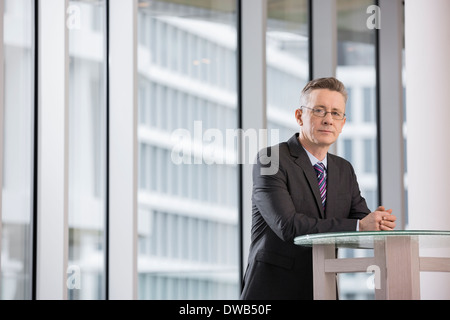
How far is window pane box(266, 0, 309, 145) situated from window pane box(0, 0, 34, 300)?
73.3 inches

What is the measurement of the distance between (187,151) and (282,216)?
9.62ft

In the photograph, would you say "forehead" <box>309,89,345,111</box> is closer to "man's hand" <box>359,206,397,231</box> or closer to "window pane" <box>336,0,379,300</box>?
"man's hand" <box>359,206,397,231</box>

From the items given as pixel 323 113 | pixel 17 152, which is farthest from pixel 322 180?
pixel 17 152

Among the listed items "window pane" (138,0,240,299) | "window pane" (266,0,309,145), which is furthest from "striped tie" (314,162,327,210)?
"window pane" (266,0,309,145)

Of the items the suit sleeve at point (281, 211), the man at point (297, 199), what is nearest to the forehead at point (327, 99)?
the man at point (297, 199)

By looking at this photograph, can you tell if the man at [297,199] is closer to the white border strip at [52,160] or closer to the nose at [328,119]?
the nose at [328,119]

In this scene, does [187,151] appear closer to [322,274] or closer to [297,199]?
[297,199]

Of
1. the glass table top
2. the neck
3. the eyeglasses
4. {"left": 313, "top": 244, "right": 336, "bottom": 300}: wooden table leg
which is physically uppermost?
the eyeglasses

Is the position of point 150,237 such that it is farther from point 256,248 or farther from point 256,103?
point 256,248

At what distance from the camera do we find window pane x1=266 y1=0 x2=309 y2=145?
19.6 feet

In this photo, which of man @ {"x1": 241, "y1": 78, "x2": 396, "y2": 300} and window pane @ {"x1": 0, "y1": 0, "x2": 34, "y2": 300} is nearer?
man @ {"x1": 241, "y1": 78, "x2": 396, "y2": 300}

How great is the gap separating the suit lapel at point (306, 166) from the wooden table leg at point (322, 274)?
217mm

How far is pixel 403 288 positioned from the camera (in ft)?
8.16
